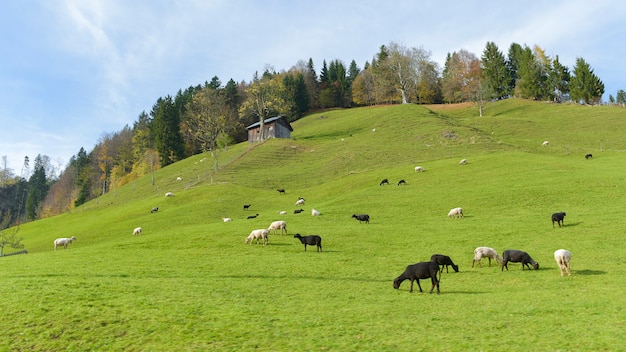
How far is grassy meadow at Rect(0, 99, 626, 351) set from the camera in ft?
41.8

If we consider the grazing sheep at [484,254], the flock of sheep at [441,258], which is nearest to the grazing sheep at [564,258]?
the flock of sheep at [441,258]

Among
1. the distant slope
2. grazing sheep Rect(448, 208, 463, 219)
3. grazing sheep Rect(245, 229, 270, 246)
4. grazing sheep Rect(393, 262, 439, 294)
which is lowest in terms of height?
grazing sheep Rect(393, 262, 439, 294)

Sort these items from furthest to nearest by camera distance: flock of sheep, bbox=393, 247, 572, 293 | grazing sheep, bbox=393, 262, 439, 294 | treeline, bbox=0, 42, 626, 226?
treeline, bbox=0, 42, 626, 226, flock of sheep, bbox=393, 247, 572, 293, grazing sheep, bbox=393, 262, 439, 294

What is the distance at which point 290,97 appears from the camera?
157m

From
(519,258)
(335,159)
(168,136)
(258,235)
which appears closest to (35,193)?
(168,136)

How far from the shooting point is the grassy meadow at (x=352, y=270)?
12.7 meters

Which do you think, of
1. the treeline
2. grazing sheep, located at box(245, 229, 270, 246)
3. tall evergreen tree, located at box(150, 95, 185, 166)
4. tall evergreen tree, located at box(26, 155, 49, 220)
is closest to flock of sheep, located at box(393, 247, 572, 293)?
grazing sheep, located at box(245, 229, 270, 246)

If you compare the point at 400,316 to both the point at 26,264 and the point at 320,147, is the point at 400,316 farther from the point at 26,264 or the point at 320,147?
the point at 320,147

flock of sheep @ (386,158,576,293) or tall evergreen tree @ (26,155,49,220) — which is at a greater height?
tall evergreen tree @ (26,155,49,220)

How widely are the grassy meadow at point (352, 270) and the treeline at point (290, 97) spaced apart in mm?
47318

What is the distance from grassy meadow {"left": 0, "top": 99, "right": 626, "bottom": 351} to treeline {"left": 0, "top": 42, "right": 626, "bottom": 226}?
47.3 meters

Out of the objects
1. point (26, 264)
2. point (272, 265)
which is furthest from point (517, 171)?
point (26, 264)

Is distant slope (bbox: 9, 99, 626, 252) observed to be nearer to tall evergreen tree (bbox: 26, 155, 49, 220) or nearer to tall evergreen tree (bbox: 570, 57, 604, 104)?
tall evergreen tree (bbox: 570, 57, 604, 104)

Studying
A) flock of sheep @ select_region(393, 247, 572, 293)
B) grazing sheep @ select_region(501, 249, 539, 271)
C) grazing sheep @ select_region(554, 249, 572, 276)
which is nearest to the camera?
flock of sheep @ select_region(393, 247, 572, 293)
